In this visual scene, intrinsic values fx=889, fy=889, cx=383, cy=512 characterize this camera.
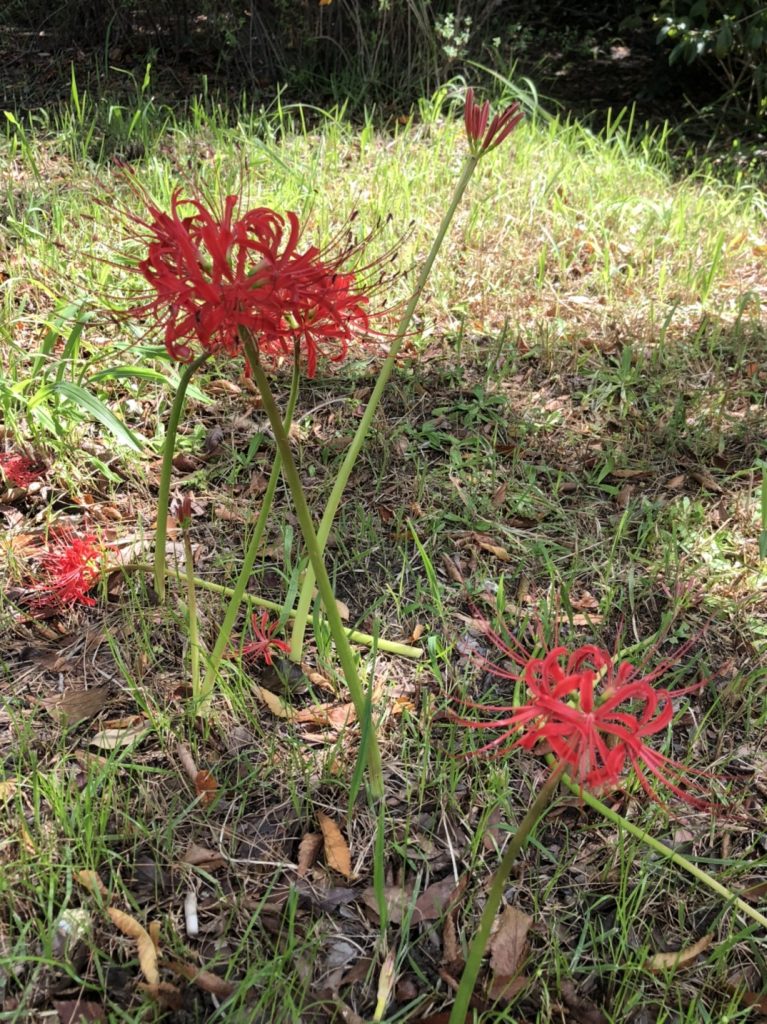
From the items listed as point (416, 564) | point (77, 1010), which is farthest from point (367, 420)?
point (77, 1010)

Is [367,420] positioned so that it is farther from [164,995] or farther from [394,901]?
[164,995]

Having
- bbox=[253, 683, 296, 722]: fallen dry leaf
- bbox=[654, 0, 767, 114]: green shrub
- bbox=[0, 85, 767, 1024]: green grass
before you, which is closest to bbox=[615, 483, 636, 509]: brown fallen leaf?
bbox=[0, 85, 767, 1024]: green grass

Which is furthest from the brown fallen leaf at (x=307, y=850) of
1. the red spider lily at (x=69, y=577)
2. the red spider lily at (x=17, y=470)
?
the red spider lily at (x=17, y=470)

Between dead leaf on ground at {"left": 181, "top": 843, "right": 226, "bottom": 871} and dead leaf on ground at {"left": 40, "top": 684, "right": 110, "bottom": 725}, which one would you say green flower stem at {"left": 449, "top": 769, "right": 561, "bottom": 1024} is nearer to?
dead leaf on ground at {"left": 181, "top": 843, "right": 226, "bottom": 871}

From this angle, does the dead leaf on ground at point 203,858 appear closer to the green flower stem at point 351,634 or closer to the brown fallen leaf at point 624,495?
the green flower stem at point 351,634

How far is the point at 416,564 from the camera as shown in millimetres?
2105

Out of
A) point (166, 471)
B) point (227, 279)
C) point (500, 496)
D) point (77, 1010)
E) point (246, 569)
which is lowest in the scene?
point (77, 1010)

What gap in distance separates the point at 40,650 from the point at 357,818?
0.76 m

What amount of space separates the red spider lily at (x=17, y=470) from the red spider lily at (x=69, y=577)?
324 mm

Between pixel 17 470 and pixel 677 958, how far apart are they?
1758 mm

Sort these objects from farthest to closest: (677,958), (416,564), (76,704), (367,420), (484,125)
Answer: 1. (416,564)
2. (76,704)
3. (367,420)
4. (484,125)
5. (677,958)

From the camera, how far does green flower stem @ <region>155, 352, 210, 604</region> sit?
1.35m

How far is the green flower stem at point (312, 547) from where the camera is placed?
47.0 inches

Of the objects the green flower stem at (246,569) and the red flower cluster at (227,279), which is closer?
the red flower cluster at (227,279)
